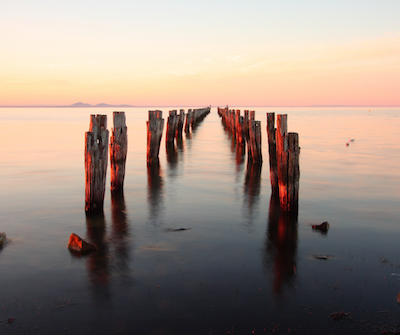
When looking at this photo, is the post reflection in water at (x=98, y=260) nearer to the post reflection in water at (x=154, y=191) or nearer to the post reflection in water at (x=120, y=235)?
the post reflection in water at (x=120, y=235)

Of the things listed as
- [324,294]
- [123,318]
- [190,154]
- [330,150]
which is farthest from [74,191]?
[330,150]

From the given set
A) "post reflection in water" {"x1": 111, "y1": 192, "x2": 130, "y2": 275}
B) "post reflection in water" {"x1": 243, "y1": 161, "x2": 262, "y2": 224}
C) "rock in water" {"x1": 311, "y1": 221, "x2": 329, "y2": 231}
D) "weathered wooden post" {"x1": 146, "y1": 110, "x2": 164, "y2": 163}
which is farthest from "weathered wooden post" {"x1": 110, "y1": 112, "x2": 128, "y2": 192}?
"rock in water" {"x1": 311, "y1": 221, "x2": 329, "y2": 231}

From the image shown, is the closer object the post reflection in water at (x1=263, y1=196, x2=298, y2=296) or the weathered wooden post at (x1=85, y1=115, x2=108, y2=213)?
the post reflection in water at (x1=263, y1=196, x2=298, y2=296)

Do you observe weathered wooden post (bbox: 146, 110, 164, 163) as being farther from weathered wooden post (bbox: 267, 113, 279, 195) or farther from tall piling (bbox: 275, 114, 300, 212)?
tall piling (bbox: 275, 114, 300, 212)

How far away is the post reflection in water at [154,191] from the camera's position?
717 centimetres

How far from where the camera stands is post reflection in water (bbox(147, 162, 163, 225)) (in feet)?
23.5

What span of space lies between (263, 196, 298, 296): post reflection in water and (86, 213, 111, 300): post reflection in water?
1.93 metres

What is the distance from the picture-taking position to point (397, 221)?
21.7 feet

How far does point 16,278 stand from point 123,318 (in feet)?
5.38

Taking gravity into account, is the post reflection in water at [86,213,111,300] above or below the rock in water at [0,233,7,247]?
below

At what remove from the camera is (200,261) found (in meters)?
4.80

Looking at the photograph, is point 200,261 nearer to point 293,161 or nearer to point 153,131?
point 293,161

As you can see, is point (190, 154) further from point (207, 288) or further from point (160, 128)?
point (207, 288)

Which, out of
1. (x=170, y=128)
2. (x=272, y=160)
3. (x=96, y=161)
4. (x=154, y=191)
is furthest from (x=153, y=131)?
(x=170, y=128)
